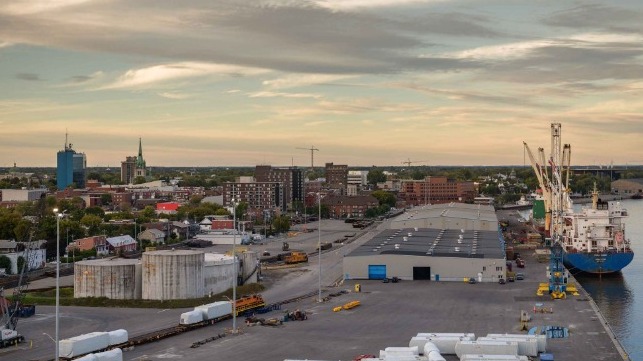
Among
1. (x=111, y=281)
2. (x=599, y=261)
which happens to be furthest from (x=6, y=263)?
(x=599, y=261)

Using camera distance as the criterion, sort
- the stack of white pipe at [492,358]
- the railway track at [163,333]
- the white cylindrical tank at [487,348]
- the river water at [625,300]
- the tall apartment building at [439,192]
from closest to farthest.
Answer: the stack of white pipe at [492,358] → the white cylindrical tank at [487,348] → the railway track at [163,333] → the river water at [625,300] → the tall apartment building at [439,192]

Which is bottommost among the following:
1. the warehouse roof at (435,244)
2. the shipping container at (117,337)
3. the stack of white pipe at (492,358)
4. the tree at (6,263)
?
the tree at (6,263)

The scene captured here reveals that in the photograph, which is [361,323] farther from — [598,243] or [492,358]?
[598,243]

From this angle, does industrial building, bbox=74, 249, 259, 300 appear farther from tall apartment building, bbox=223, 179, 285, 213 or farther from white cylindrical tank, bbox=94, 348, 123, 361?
tall apartment building, bbox=223, 179, 285, 213

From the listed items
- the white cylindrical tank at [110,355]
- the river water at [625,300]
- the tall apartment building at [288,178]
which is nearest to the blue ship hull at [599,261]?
the river water at [625,300]

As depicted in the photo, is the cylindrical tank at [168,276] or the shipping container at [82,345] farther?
the cylindrical tank at [168,276]

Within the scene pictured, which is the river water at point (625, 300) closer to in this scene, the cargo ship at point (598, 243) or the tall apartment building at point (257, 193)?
the cargo ship at point (598, 243)

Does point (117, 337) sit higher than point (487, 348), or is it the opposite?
point (487, 348)

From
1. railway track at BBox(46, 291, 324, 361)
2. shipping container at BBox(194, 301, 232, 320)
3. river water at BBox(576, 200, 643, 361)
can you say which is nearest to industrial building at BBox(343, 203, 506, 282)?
river water at BBox(576, 200, 643, 361)
